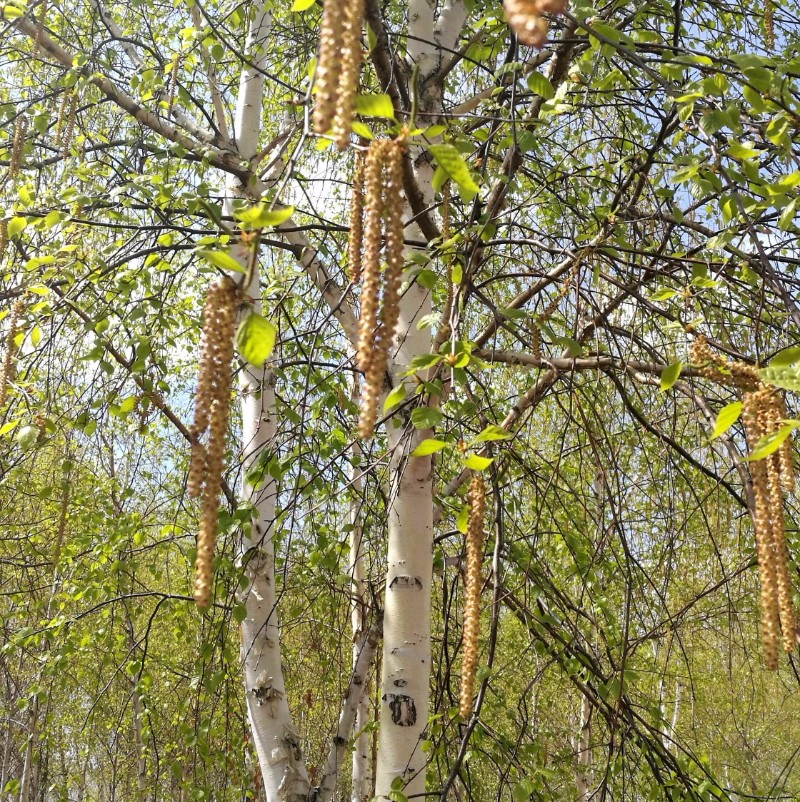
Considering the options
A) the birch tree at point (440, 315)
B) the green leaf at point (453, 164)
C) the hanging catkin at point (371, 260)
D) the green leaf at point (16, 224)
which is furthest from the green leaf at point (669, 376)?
the green leaf at point (16, 224)

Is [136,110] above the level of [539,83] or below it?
above

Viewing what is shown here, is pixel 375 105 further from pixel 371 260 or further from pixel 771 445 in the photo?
pixel 771 445

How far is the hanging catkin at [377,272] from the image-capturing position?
99 centimetres

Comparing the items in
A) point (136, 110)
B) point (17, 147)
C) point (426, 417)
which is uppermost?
point (136, 110)

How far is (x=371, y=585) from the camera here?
122 inches

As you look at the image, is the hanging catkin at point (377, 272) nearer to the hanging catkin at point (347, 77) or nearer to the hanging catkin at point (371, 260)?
the hanging catkin at point (371, 260)

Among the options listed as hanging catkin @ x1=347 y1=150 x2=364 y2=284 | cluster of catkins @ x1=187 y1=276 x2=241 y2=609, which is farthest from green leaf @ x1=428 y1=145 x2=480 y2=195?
cluster of catkins @ x1=187 y1=276 x2=241 y2=609

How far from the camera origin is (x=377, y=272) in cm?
105

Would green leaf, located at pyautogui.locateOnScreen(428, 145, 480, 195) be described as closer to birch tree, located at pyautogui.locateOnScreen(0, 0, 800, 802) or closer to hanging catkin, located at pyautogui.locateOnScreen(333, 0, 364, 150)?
birch tree, located at pyautogui.locateOnScreen(0, 0, 800, 802)

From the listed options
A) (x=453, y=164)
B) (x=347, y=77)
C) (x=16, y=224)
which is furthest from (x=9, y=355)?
(x=347, y=77)

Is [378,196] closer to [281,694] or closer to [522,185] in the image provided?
[281,694]

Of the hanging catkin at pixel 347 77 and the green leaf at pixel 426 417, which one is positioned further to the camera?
the green leaf at pixel 426 417

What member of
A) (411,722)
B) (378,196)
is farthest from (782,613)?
(411,722)

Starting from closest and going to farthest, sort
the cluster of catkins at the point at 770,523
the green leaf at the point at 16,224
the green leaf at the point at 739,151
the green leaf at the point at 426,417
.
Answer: the cluster of catkins at the point at 770,523, the green leaf at the point at 426,417, the green leaf at the point at 739,151, the green leaf at the point at 16,224
